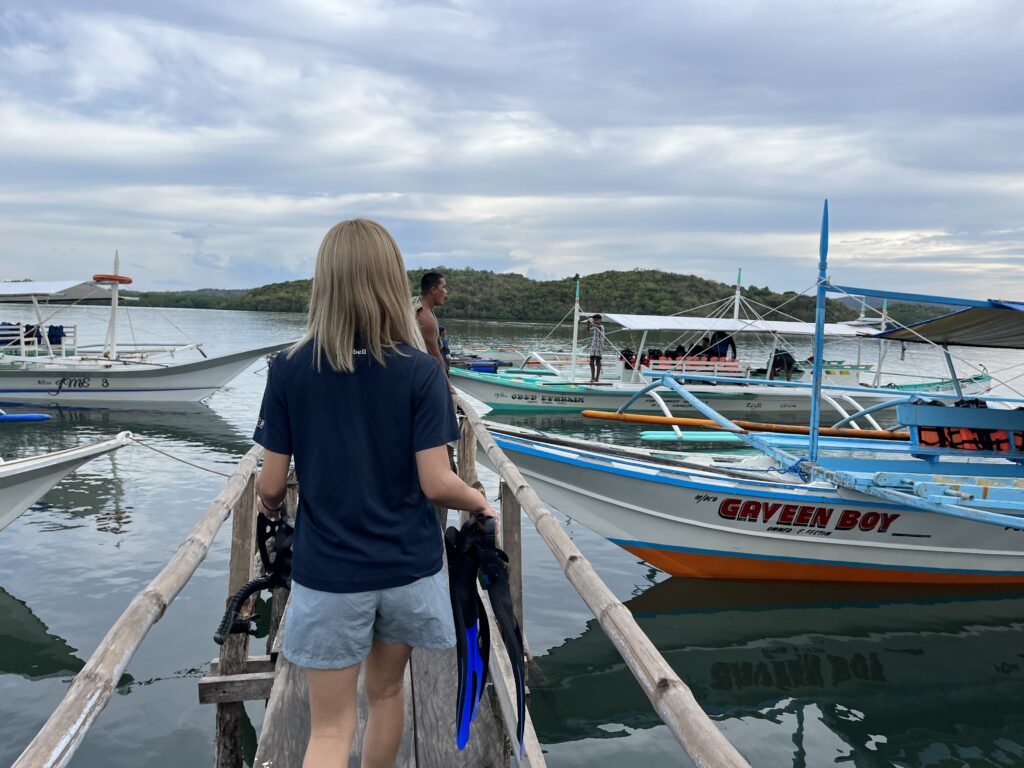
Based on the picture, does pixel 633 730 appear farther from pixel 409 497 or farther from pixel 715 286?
pixel 715 286

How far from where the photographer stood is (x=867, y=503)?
8086mm

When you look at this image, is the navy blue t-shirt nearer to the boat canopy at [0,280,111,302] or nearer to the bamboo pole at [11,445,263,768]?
the bamboo pole at [11,445,263,768]

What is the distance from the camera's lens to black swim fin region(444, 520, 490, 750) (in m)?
2.56

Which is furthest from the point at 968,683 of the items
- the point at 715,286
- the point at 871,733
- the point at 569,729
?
the point at 715,286

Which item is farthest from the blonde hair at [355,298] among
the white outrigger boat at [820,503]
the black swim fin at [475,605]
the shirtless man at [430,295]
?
the white outrigger boat at [820,503]

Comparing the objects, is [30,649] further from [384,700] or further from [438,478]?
[438,478]

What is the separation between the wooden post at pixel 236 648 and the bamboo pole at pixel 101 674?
4.73 ft

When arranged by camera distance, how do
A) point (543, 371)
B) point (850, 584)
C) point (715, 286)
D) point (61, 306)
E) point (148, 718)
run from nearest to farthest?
point (148, 718) < point (850, 584) < point (61, 306) < point (543, 371) < point (715, 286)

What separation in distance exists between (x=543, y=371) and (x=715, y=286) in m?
68.2

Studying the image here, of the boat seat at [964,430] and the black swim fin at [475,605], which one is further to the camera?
the boat seat at [964,430]

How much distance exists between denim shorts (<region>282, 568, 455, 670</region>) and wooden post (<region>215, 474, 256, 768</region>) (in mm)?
2428

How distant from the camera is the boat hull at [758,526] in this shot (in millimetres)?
8203

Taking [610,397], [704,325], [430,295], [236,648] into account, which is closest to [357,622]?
[236,648]

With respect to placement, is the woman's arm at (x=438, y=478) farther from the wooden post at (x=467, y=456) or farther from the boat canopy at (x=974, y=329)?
the boat canopy at (x=974, y=329)
